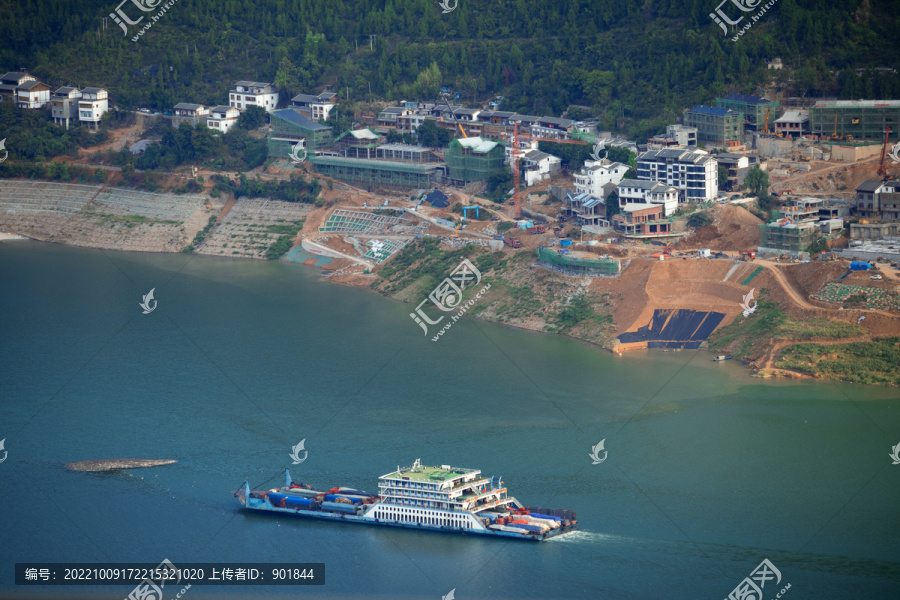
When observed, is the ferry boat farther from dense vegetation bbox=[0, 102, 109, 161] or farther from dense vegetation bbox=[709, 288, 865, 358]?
dense vegetation bbox=[0, 102, 109, 161]

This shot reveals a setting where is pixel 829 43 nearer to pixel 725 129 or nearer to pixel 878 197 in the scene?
pixel 725 129

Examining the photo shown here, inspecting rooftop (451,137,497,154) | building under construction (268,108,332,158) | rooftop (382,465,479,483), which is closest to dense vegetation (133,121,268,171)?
building under construction (268,108,332,158)

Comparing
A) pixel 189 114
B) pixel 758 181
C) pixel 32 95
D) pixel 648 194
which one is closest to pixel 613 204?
pixel 648 194

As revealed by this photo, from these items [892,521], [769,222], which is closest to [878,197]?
[769,222]

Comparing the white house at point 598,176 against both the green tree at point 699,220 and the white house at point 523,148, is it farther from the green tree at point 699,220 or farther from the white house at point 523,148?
the white house at point 523,148

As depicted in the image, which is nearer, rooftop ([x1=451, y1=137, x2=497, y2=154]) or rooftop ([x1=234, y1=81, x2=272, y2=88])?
rooftop ([x1=451, y1=137, x2=497, y2=154])
